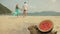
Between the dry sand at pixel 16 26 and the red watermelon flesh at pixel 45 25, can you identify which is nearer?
the red watermelon flesh at pixel 45 25

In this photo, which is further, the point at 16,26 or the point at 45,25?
the point at 16,26

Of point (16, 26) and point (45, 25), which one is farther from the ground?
point (45, 25)

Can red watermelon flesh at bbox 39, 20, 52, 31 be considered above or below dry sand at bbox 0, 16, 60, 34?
above

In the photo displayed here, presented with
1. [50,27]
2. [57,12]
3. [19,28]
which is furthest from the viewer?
[57,12]

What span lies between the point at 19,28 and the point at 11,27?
0.36 metres

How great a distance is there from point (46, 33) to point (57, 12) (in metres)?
4.59

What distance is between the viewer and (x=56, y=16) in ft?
34.9

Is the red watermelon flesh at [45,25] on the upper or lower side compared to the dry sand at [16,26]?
upper

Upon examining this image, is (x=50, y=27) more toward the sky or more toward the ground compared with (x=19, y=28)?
more toward the sky

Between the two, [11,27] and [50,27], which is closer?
[50,27]

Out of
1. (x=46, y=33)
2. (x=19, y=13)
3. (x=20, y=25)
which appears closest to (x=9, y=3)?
(x=19, y=13)

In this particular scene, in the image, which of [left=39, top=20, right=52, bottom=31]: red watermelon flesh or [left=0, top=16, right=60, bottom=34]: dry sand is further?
[left=0, top=16, right=60, bottom=34]: dry sand

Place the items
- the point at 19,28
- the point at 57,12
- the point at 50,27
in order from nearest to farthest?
the point at 50,27 < the point at 19,28 < the point at 57,12

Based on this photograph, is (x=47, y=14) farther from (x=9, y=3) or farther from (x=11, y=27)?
(x=11, y=27)
